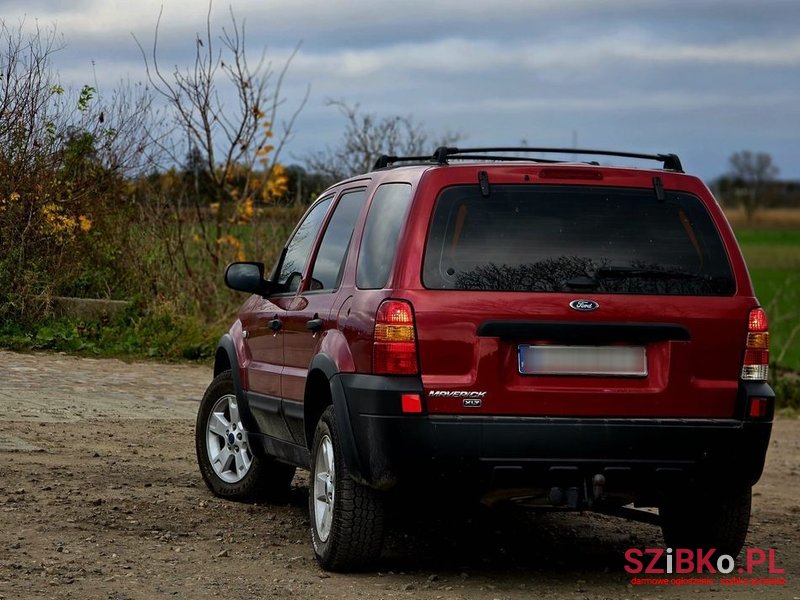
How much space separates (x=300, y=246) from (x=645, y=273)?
244 centimetres

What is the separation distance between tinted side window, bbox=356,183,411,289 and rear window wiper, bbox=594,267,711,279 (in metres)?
0.93

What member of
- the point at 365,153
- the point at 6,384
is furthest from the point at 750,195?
the point at 6,384

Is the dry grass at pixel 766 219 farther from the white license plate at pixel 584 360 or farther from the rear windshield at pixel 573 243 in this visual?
the white license plate at pixel 584 360

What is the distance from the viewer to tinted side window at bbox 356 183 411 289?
660 centimetres

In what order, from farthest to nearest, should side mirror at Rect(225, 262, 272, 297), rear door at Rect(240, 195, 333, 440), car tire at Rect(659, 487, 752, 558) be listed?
side mirror at Rect(225, 262, 272, 297) < rear door at Rect(240, 195, 333, 440) < car tire at Rect(659, 487, 752, 558)

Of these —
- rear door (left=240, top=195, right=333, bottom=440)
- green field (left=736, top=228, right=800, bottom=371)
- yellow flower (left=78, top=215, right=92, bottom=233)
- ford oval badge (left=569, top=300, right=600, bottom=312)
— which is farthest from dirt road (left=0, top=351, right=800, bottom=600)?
green field (left=736, top=228, right=800, bottom=371)

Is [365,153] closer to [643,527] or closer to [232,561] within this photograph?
[643,527]

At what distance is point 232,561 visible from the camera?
709 cm

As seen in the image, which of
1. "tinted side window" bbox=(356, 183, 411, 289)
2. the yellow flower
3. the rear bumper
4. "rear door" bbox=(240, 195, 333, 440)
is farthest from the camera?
the yellow flower

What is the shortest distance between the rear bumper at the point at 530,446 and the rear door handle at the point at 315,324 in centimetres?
74

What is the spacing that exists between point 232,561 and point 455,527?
1853 millimetres

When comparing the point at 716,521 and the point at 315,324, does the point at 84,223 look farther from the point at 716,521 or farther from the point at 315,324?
the point at 716,521

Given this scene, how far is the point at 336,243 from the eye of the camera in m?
7.52

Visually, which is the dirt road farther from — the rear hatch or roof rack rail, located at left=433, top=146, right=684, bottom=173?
roof rack rail, located at left=433, top=146, right=684, bottom=173
